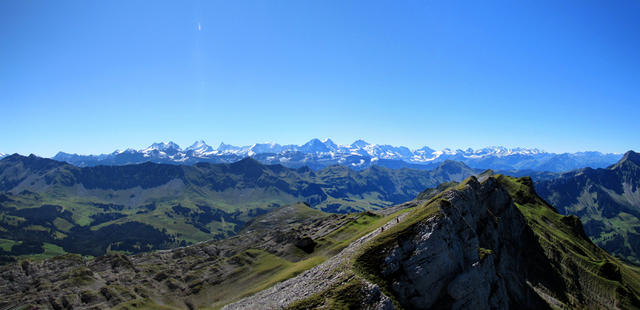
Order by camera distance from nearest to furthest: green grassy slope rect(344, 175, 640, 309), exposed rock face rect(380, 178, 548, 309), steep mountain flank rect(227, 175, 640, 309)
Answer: steep mountain flank rect(227, 175, 640, 309) → exposed rock face rect(380, 178, 548, 309) → green grassy slope rect(344, 175, 640, 309)

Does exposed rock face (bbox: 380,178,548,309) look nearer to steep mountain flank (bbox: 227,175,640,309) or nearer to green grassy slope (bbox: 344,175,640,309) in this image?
steep mountain flank (bbox: 227,175,640,309)

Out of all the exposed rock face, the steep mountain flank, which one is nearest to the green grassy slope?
the steep mountain flank

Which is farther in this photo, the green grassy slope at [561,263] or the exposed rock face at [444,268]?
the green grassy slope at [561,263]

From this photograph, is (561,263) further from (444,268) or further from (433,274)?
(433,274)

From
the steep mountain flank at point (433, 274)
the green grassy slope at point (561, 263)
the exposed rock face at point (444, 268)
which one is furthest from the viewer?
the green grassy slope at point (561, 263)

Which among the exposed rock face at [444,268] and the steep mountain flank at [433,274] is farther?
the exposed rock face at [444,268]

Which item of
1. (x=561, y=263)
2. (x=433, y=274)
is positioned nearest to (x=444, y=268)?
(x=433, y=274)

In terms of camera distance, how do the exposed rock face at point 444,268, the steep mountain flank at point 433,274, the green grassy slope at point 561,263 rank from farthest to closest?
the green grassy slope at point 561,263
the exposed rock face at point 444,268
the steep mountain flank at point 433,274

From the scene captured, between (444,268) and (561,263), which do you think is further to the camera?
(561,263)

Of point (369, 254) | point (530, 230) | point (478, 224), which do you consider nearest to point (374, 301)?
point (369, 254)

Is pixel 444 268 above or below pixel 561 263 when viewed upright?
above

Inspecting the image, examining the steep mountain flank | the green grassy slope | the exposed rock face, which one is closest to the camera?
the steep mountain flank

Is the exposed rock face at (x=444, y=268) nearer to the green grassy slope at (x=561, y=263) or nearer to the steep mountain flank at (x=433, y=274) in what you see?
the steep mountain flank at (x=433, y=274)

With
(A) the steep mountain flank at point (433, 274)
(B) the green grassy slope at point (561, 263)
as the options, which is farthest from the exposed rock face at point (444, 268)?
(B) the green grassy slope at point (561, 263)
